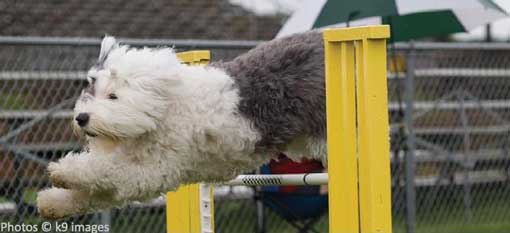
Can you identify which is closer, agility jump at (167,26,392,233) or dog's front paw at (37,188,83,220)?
agility jump at (167,26,392,233)

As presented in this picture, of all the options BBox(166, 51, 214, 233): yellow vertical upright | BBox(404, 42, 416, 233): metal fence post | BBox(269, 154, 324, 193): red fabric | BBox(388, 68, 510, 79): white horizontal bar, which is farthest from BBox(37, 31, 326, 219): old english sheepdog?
BBox(388, 68, 510, 79): white horizontal bar

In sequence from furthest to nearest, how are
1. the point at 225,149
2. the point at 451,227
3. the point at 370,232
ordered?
the point at 451,227 < the point at 225,149 < the point at 370,232

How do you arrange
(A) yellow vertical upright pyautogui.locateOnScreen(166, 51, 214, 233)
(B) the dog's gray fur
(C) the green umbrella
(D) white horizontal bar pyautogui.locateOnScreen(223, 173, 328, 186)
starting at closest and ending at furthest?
(B) the dog's gray fur → (D) white horizontal bar pyautogui.locateOnScreen(223, 173, 328, 186) → (A) yellow vertical upright pyautogui.locateOnScreen(166, 51, 214, 233) → (C) the green umbrella

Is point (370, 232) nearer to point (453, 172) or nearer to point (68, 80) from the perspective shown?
point (68, 80)

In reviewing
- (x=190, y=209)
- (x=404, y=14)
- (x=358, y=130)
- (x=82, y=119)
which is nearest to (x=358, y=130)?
(x=358, y=130)

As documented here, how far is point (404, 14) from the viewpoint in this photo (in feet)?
21.0

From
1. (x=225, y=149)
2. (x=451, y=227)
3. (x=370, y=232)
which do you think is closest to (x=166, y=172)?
(x=225, y=149)

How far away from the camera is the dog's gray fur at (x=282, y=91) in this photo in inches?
152

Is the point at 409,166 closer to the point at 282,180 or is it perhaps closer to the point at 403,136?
the point at 403,136

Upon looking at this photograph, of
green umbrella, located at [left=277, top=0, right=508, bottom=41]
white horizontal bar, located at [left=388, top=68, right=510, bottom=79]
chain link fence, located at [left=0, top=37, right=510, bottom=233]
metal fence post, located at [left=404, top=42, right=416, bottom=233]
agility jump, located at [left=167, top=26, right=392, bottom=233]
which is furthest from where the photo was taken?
white horizontal bar, located at [left=388, top=68, right=510, bottom=79]

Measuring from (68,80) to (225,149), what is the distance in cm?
271

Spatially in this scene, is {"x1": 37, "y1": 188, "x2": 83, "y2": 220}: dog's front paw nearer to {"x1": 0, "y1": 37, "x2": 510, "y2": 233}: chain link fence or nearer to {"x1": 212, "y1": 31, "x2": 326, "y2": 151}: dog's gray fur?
{"x1": 212, "y1": 31, "x2": 326, "y2": 151}: dog's gray fur

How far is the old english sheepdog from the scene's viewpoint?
3.65 m

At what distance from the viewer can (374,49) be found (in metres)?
3.57
